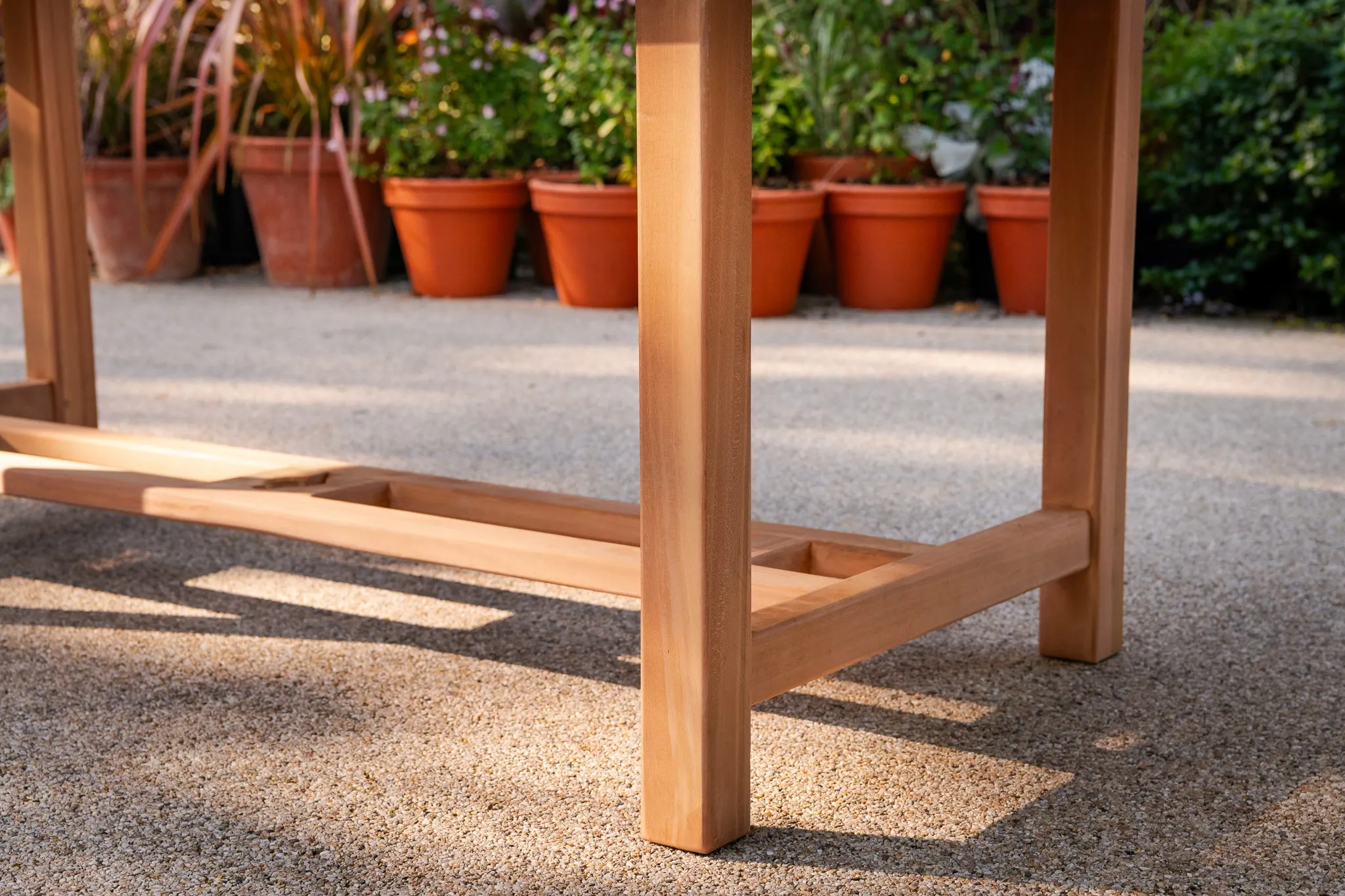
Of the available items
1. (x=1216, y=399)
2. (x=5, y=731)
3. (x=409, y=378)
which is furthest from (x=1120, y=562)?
(x=409, y=378)

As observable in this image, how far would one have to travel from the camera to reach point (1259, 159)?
4.01 metres

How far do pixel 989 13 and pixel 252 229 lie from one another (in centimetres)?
264

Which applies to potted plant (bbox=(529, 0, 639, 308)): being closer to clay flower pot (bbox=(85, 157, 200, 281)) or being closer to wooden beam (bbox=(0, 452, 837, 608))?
clay flower pot (bbox=(85, 157, 200, 281))

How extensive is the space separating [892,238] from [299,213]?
5.98 ft

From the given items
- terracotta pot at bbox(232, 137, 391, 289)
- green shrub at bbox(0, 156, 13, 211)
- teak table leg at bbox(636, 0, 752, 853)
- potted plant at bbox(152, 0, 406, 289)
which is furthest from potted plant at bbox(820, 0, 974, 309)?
teak table leg at bbox(636, 0, 752, 853)

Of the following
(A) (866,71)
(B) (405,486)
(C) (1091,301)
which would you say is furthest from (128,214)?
(C) (1091,301)

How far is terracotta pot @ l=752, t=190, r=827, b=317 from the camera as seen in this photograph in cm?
419

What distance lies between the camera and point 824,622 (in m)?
1.28

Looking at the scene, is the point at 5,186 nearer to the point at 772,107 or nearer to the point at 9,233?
the point at 9,233

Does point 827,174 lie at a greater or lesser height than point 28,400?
greater

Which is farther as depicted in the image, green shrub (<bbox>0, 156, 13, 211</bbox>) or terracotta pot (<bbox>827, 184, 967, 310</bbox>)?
green shrub (<bbox>0, 156, 13, 211</bbox>)

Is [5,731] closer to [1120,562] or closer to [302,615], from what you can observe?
[302,615]

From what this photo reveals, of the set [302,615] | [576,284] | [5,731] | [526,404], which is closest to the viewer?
[5,731]

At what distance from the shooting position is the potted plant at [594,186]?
14.3 feet
